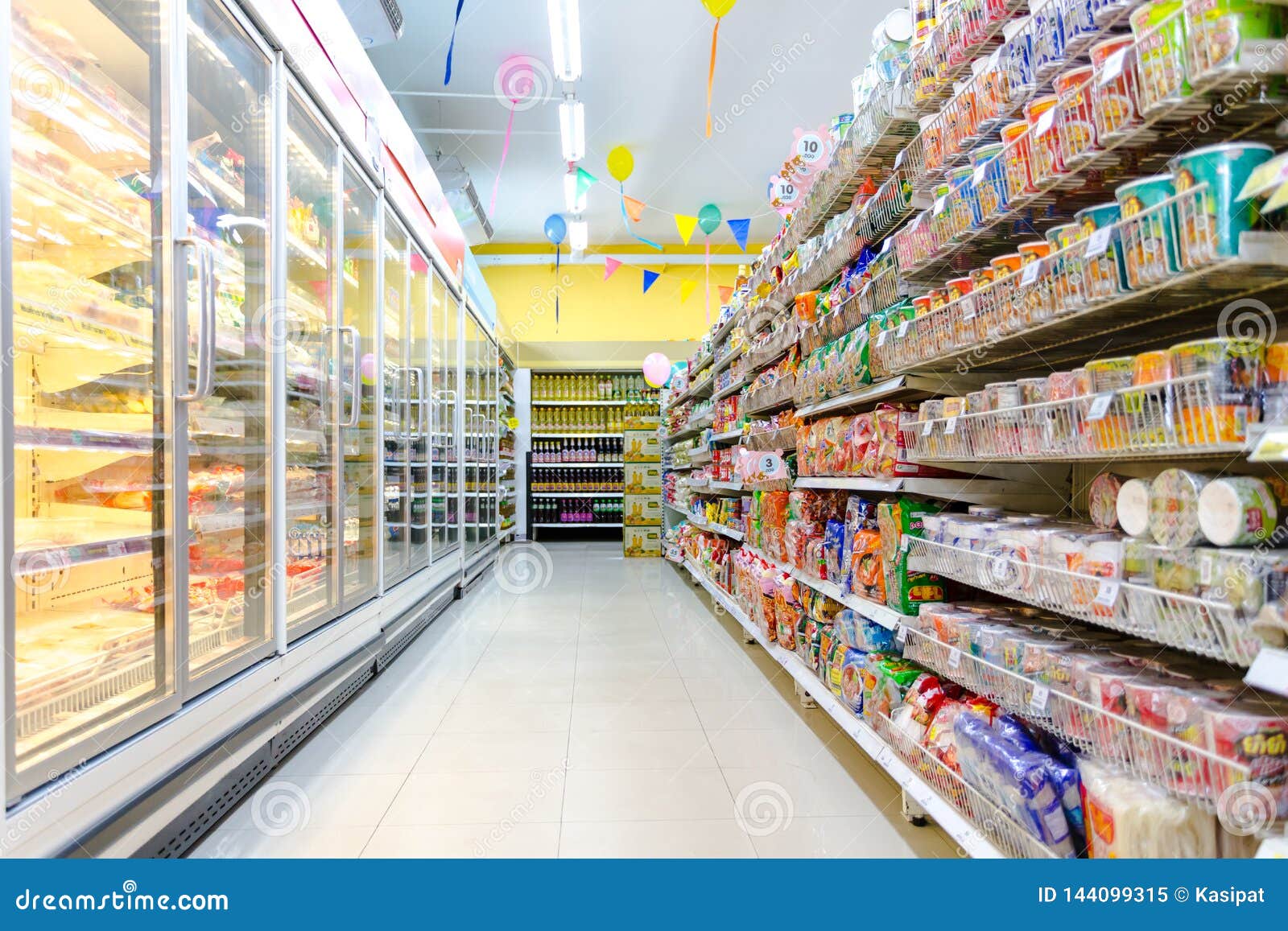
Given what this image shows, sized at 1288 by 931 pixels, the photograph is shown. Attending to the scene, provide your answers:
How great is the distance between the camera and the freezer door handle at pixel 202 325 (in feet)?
6.68

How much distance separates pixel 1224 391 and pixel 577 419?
1102 cm

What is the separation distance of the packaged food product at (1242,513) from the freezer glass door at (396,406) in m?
3.98

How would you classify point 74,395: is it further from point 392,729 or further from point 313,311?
point 392,729

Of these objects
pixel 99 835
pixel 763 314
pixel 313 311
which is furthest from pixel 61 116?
pixel 763 314

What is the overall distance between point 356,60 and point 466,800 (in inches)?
131

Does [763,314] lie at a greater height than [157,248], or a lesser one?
greater

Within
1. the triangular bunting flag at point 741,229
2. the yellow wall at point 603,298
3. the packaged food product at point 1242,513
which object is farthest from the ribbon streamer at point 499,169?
the packaged food product at point 1242,513

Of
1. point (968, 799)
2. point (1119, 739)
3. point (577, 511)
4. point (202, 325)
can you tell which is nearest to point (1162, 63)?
point (1119, 739)

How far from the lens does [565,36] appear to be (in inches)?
212

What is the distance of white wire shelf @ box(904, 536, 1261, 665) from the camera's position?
3.84 feet

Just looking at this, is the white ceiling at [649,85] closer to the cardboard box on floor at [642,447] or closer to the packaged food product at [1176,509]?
the cardboard box on floor at [642,447]

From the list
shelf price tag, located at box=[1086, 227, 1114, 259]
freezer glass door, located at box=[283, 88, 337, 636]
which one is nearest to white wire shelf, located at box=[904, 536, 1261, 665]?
shelf price tag, located at box=[1086, 227, 1114, 259]

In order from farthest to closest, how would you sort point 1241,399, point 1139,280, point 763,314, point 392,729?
point 763,314, point 392,729, point 1139,280, point 1241,399

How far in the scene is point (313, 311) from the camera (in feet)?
11.4
